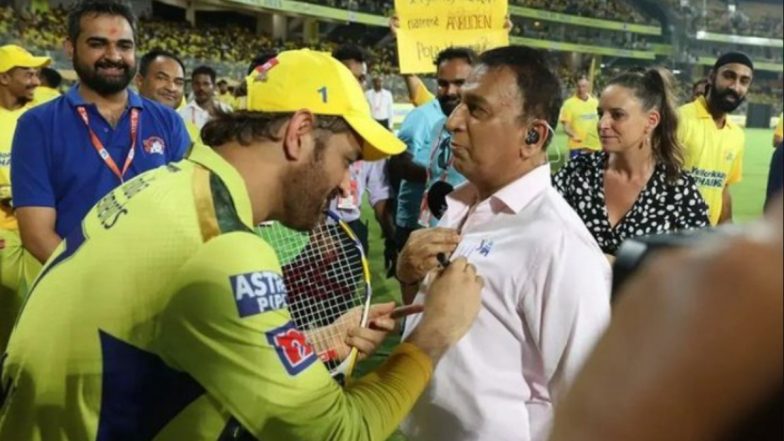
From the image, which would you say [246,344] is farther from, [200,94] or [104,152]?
[200,94]

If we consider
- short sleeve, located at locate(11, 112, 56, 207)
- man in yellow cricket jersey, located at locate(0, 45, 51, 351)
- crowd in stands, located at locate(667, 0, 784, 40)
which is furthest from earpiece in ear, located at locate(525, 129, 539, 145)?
crowd in stands, located at locate(667, 0, 784, 40)

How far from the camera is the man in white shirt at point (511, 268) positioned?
2041 millimetres

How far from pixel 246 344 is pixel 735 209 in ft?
47.2

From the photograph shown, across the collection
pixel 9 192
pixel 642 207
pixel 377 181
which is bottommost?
pixel 377 181

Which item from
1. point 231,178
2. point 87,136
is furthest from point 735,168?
point 231,178

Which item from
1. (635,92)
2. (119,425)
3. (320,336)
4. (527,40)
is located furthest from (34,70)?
(527,40)

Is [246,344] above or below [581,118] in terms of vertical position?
above

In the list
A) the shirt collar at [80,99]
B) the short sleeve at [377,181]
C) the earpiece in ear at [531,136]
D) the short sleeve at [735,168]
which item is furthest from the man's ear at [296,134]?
the short sleeve at [377,181]

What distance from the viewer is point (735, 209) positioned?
577 inches

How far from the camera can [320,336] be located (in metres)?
2.44

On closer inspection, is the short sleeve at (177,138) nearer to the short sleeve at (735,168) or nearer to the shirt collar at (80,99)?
the shirt collar at (80,99)

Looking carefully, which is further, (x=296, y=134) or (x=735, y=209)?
(x=735, y=209)

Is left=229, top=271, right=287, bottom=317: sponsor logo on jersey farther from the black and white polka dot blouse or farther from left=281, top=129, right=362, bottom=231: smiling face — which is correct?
the black and white polka dot blouse

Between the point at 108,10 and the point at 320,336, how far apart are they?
8.63ft
